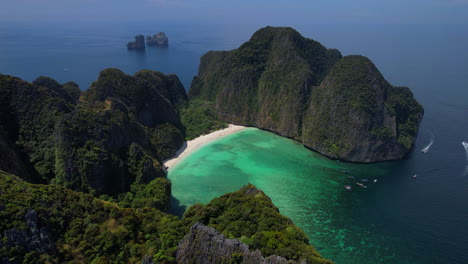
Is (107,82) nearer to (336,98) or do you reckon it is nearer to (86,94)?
(86,94)

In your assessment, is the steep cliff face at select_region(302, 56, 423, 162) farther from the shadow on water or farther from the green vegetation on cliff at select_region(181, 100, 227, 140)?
the shadow on water

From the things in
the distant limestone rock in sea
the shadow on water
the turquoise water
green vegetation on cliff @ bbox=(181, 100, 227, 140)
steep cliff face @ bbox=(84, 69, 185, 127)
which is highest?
the distant limestone rock in sea

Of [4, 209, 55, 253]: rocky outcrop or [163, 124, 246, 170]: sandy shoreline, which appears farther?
[163, 124, 246, 170]: sandy shoreline

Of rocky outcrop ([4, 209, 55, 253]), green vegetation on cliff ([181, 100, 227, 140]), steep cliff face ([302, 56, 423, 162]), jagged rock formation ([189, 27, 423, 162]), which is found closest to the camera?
rocky outcrop ([4, 209, 55, 253])

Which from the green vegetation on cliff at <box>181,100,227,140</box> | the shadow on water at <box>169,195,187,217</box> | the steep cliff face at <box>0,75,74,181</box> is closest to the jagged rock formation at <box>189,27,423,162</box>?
Result: the green vegetation on cliff at <box>181,100,227,140</box>

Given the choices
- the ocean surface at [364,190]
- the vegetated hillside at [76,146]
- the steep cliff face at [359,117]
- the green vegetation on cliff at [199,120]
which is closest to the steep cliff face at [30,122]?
the vegetated hillside at [76,146]

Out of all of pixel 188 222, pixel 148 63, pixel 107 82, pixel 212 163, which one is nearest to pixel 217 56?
pixel 107 82

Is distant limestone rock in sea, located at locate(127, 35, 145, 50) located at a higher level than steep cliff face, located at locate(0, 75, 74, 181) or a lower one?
higher

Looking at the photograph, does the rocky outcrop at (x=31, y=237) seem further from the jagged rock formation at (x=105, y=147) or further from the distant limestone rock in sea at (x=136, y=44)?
the distant limestone rock in sea at (x=136, y=44)
